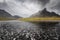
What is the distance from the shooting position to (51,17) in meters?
2.28

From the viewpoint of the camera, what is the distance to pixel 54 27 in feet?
7.45

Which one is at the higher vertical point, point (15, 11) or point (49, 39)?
point (15, 11)

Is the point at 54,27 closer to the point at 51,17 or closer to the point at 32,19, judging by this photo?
the point at 51,17

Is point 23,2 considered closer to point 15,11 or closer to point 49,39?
point 15,11

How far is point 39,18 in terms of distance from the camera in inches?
90.4

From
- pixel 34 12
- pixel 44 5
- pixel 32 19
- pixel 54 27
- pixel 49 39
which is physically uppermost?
pixel 44 5

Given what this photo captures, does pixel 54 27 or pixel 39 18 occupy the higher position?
pixel 39 18

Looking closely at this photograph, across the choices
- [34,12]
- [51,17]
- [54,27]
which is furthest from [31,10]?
[54,27]

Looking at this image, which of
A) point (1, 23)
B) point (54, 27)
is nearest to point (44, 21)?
point (54, 27)

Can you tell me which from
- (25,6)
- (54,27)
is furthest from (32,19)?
(54,27)

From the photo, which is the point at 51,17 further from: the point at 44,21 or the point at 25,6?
the point at 25,6

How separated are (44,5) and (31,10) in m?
0.28

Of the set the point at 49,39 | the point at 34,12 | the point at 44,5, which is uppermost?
the point at 44,5

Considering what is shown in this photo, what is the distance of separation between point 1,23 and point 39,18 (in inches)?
30.0
